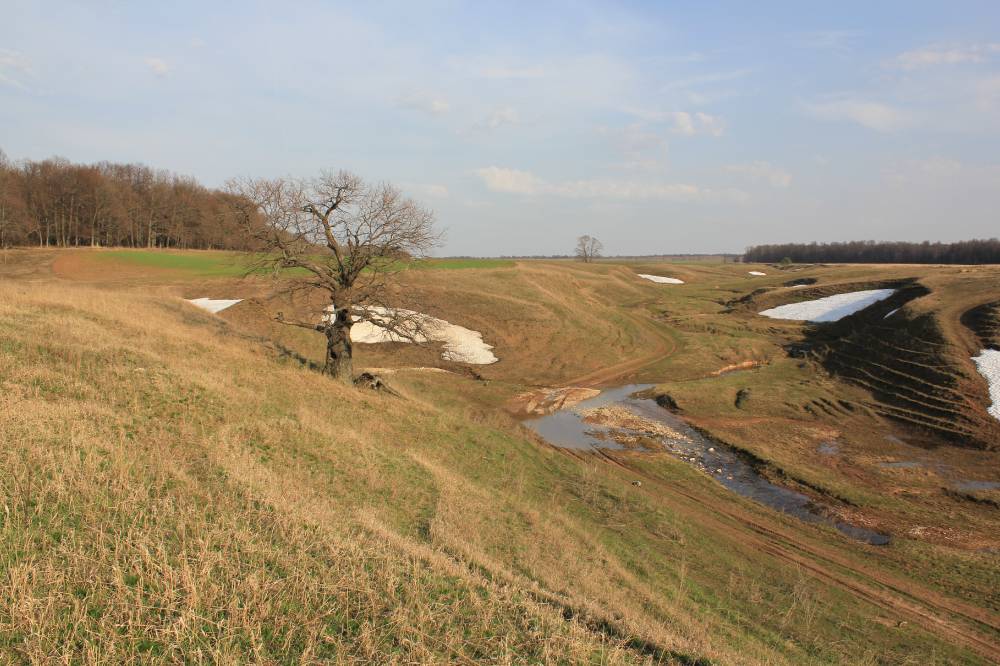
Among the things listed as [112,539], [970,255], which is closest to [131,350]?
[112,539]

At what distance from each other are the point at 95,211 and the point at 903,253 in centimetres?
19385

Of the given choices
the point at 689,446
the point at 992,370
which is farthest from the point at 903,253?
the point at 689,446

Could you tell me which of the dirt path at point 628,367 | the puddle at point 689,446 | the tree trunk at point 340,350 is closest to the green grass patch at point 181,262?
the tree trunk at point 340,350

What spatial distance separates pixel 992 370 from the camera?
1204 inches

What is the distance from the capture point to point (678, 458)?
2264 centimetres

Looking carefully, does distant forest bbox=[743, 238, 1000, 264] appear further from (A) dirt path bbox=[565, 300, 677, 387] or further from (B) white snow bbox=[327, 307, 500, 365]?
(B) white snow bbox=[327, 307, 500, 365]

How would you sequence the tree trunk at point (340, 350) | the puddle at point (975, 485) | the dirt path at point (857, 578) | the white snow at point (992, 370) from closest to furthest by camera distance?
the dirt path at point (857, 578), the puddle at point (975, 485), the tree trunk at point (340, 350), the white snow at point (992, 370)

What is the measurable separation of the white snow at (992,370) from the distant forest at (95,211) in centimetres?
→ 7087

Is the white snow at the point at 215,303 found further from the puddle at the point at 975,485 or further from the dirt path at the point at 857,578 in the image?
the puddle at the point at 975,485

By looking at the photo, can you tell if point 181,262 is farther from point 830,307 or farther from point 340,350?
point 830,307

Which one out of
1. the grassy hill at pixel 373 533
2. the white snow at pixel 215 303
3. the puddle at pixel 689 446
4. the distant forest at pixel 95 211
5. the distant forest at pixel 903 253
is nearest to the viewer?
the grassy hill at pixel 373 533

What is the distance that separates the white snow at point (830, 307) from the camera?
178ft

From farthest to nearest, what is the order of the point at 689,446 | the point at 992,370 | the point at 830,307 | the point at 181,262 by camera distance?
A: the point at 830,307
the point at 181,262
the point at 992,370
the point at 689,446

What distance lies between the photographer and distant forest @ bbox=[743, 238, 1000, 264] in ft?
406
